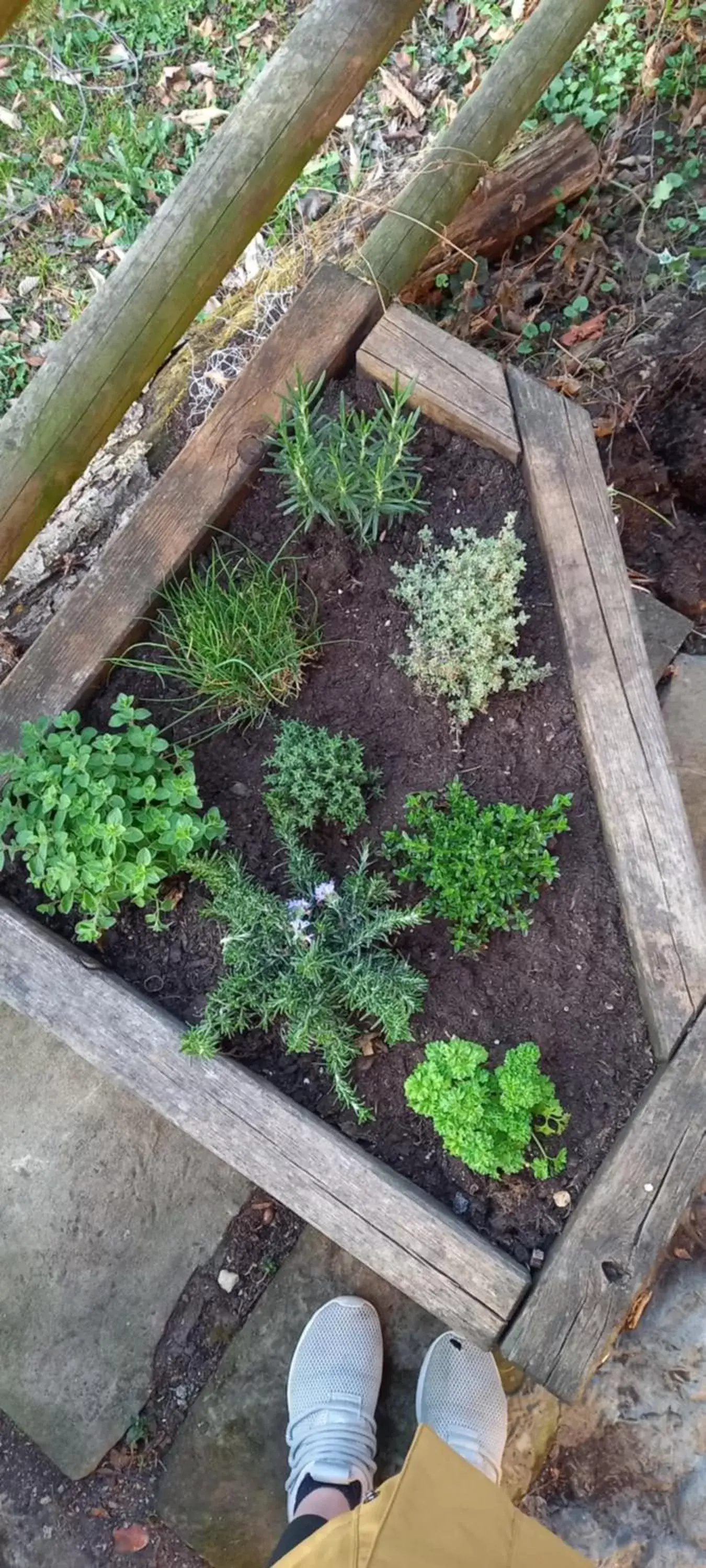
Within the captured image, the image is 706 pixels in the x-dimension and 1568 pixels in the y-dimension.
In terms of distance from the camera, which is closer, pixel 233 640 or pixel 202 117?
pixel 233 640

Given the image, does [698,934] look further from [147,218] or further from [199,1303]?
[147,218]

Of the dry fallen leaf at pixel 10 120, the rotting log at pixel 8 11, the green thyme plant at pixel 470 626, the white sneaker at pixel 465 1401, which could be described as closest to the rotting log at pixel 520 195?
the green thyme plant at pixel 470 626

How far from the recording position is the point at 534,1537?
1.70m

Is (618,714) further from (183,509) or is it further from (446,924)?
(183,509)

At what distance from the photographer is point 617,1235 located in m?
1.70

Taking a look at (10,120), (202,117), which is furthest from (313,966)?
(10,120)

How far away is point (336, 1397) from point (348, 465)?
222cm

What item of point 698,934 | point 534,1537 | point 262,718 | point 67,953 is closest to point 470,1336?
point 534,1537

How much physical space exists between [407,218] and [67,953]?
209 cm

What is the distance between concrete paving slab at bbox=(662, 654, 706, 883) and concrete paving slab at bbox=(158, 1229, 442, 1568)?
4.92 ft

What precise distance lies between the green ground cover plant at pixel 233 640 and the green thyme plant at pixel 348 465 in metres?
0.19

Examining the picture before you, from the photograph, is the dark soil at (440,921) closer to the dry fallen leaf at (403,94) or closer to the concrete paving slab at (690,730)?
the concrete paving slab at (690,730)

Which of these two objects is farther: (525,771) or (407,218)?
(407,218)

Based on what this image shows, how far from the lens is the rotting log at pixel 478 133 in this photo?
2.41 meters
